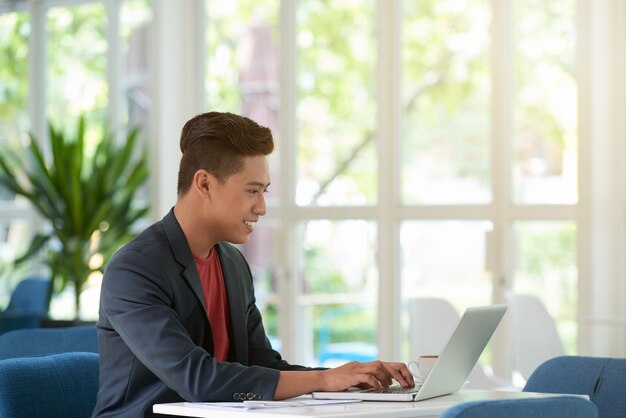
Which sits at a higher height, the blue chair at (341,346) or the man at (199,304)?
the man at (199,304)

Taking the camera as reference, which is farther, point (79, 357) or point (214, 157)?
point (79, 357)

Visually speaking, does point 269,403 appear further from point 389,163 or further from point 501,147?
point 389,163

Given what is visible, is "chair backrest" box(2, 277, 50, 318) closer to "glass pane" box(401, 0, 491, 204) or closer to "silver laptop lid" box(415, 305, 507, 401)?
"glass pane" box(401, 0, 491, 204)

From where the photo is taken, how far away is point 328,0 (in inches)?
246

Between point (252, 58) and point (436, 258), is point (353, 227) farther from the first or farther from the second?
point (252, 58)

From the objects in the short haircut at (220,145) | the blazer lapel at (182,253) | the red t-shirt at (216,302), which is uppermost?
the short haircut at (220,145)

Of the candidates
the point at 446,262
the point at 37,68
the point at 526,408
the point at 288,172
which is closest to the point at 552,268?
the point at 446,262

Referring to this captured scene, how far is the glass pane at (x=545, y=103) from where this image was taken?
17.7ft

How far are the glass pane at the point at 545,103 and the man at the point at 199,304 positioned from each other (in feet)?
9.28

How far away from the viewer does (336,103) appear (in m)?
6.26

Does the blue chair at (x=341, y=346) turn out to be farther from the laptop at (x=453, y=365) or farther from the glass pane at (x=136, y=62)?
the laptop at (x=453, y=365)

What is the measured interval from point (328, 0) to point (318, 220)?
1241 mm

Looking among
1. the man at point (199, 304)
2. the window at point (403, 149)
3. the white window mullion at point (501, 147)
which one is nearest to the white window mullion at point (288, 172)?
the window at point (403, 149)

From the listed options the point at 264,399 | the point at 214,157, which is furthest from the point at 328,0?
the point at 264,399
